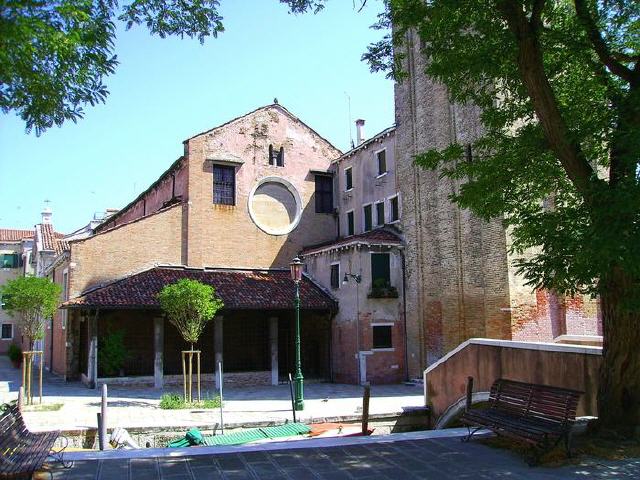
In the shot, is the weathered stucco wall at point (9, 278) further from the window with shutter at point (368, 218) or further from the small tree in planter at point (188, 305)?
the small tree in planter at point (188, 305)

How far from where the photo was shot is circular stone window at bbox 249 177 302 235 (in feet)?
85.9

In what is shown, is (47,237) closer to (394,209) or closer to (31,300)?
(31,300)

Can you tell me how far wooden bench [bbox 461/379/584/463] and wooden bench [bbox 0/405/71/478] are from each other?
16.7ft

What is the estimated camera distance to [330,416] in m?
14.3

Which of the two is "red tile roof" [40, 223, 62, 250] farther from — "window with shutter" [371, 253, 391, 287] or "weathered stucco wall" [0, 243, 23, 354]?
"window with shutter" [371, 253, 391, 287]

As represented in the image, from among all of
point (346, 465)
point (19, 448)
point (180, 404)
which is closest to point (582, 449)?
point (346, 465)

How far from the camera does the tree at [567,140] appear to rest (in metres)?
6.44

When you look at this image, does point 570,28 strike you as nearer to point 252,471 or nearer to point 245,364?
point 252,471

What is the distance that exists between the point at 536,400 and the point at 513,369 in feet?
10.8

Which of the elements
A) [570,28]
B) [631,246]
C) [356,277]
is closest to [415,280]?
[356,277]

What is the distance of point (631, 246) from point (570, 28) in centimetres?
382

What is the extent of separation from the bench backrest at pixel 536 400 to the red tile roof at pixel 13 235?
144 feet

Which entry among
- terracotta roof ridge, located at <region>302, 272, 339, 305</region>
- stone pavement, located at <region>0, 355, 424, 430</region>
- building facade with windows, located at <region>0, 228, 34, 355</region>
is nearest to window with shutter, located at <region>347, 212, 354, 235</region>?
terracotta roof ridge, located at <region>302, 272, 339, 305</region>

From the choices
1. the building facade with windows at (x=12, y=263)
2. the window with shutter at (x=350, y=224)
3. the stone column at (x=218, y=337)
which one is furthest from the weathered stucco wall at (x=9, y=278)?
the window with shutter at (x=350, y=224)
